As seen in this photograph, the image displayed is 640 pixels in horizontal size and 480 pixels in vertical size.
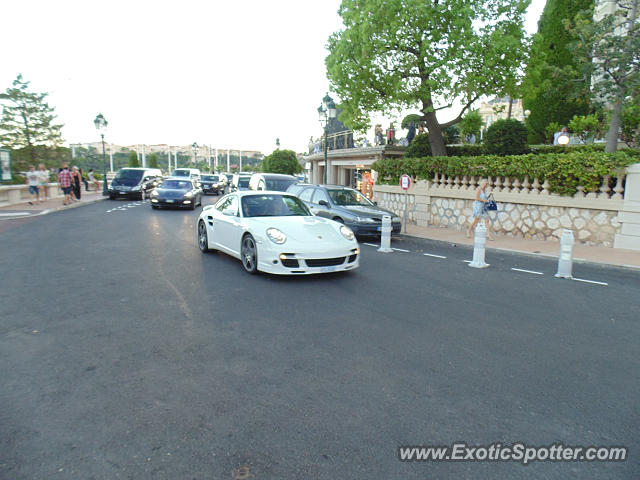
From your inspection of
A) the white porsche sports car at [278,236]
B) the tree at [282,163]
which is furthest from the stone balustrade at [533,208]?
the tree at [282,163]

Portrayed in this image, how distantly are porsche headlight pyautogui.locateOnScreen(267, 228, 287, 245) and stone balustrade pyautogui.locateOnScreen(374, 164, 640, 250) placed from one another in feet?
28.4

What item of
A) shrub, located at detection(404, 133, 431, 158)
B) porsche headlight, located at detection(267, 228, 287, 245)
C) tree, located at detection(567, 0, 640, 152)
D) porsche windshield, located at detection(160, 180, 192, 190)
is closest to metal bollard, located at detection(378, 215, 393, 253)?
porsche headlight, located at detection(267, 228, 287, 245)

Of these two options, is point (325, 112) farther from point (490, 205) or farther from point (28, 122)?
point (28, 122)

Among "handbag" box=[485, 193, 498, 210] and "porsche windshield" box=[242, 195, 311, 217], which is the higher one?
"porsche windshield" box=[242, 195, 311, 217]

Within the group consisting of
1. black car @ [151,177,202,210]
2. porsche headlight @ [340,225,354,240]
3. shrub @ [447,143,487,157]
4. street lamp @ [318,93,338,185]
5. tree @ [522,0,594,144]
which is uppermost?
tree @ [522,0,594,144]

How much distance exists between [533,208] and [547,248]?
2.03 metres

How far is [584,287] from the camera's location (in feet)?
25.2

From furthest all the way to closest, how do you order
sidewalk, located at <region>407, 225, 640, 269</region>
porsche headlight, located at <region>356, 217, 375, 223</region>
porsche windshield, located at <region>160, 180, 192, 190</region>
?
1. porsche windshield, located at <region>160, 180, 192, 190</region>
2. porsche headlight, located at <region>356, 217, 375, 223</region>
3. sidewalk, located at <region>407, 225, 640, 269</region>

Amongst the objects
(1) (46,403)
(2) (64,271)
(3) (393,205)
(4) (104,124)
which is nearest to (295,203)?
(2) (64,271)

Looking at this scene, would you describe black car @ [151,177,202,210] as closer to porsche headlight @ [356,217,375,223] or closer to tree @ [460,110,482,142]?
porsche headlight @ [356,217,375,223]

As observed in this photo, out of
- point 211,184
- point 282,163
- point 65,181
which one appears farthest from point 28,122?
point 282,163

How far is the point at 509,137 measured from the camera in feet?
54.5

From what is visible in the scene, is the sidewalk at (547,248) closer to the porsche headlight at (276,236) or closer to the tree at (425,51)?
the tree at (425,51)

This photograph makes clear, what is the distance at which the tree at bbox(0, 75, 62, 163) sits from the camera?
38.0 meters
